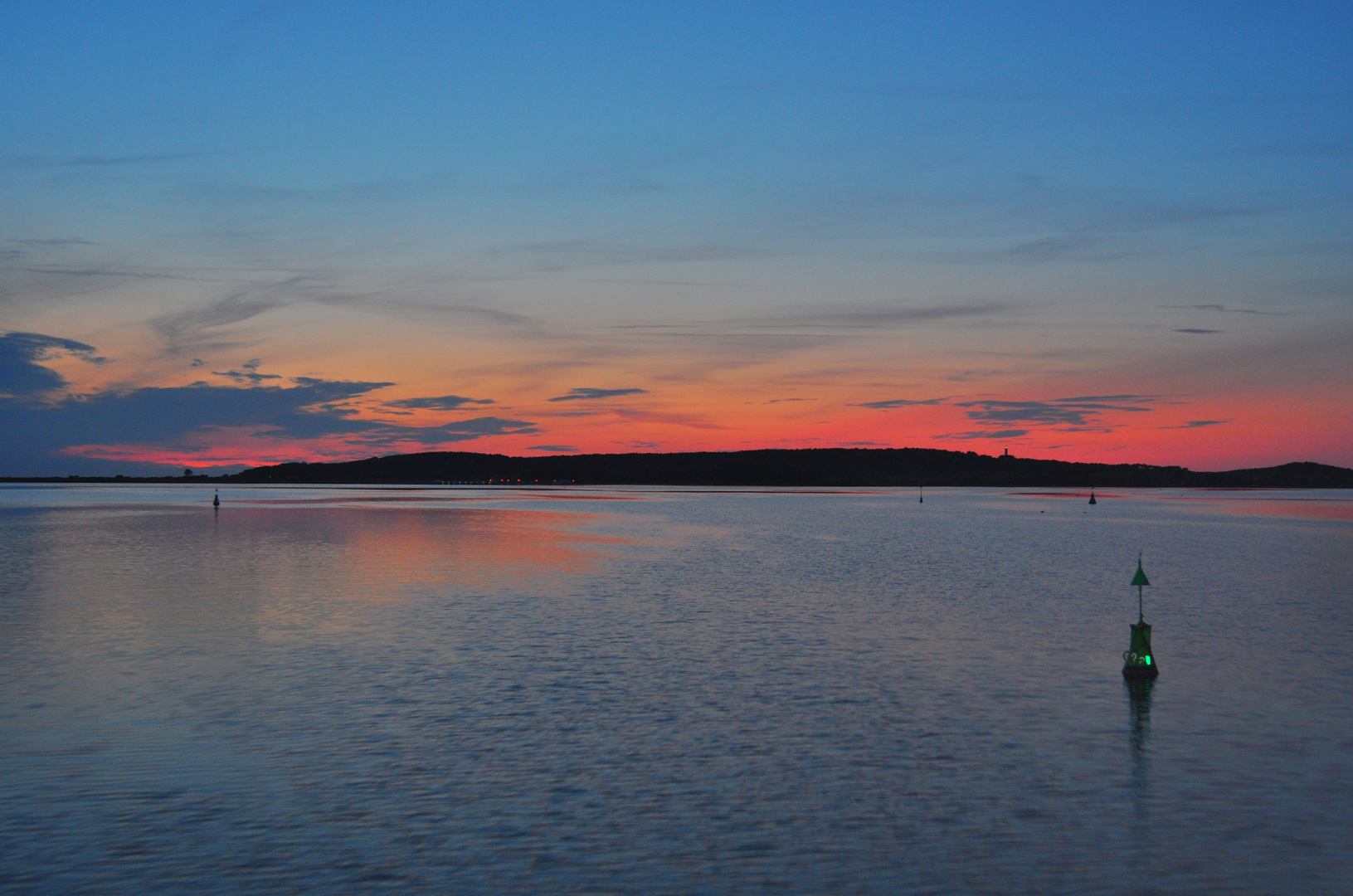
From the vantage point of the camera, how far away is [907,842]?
32.9 feet

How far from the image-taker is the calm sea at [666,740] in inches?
374

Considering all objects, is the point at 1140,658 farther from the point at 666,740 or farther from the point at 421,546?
the point at 421,546

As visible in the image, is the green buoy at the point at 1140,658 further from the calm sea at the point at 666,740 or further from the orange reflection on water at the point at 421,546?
the orange reflection on water at the point at 421,546

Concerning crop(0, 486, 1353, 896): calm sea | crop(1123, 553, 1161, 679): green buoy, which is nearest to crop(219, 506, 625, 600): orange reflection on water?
crop(0, 486, 1353, 896): calm sea

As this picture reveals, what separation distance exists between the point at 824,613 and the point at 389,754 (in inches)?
617

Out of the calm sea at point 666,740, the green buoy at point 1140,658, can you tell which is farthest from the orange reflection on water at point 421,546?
the green buoy at point 1140,658

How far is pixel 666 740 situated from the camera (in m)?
13.9

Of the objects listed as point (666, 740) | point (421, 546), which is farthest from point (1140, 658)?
point (421, 546)

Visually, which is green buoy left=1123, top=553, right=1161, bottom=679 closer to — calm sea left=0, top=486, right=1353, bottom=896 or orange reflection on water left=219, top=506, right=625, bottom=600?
calm sea left=0, top=486, right=1353, bottom=896

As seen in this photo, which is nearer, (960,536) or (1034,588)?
(1034,588)

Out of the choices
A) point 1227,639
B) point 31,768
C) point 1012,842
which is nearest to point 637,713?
point 1012,842

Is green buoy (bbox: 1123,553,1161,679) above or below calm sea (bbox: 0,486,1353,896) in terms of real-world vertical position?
above

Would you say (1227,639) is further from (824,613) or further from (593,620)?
(593,620)

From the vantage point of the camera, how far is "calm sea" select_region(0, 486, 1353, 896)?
9.49m
